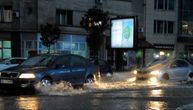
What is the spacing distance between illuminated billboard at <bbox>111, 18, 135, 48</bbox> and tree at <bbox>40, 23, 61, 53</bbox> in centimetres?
561

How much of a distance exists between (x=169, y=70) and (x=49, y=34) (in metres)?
21.6

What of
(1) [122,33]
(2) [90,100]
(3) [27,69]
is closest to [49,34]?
(1) [122,33]

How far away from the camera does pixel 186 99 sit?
15305 millimetres

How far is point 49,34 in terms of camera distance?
142 ft

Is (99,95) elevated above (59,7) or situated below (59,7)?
below

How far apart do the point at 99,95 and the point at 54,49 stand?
3050 cm

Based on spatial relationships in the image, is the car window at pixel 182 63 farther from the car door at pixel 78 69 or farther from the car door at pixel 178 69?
the car door at pixel 78 69

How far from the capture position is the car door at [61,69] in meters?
17.9

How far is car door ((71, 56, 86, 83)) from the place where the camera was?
18875 mm

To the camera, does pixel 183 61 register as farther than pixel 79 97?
Yes

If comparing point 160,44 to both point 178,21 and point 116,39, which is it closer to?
point 178,21

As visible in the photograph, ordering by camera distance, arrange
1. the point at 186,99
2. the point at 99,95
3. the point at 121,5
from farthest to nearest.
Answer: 1. the point at 121,5
2. the point at 99,95
3. the point at 186,99

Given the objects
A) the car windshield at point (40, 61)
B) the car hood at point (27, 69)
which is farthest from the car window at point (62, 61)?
the car hood at point (27, 69)

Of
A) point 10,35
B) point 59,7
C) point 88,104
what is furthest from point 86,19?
point 88,104
